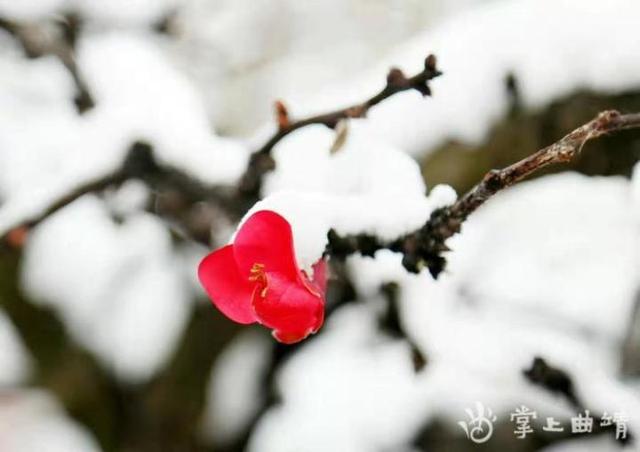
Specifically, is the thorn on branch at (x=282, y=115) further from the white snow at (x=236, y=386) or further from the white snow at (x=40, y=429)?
the white snow at (x=40, y=429)

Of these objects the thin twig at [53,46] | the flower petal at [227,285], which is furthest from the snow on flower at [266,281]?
the thin twig at [53,46]

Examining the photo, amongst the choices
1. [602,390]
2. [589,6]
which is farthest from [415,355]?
[589,6]

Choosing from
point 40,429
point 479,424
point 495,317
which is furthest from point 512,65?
point 40,429

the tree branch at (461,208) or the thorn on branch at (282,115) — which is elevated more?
the thorn on branch at (282,115)

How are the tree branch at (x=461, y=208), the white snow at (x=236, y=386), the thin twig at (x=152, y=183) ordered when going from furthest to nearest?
the white snow at (x=236, y=386)
the thin twig at (x=152, y=183)
the tree branch at (x=461, y=208)

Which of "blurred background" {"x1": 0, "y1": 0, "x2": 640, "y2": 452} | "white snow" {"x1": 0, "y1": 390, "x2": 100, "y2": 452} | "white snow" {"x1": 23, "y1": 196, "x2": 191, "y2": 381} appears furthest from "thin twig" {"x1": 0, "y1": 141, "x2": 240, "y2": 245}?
"white snow" {"x1": 0, "y1": 390, "x2": 100, "y2": 452}

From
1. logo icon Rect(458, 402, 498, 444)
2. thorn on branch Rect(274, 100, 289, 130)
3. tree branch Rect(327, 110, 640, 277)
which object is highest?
thorn on branch Rect(274, 100, 289, 130)

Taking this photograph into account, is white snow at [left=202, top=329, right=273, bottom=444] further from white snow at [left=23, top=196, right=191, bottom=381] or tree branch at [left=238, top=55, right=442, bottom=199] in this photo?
tree branch at [left=238, top=55, right=442, bottom=199]
